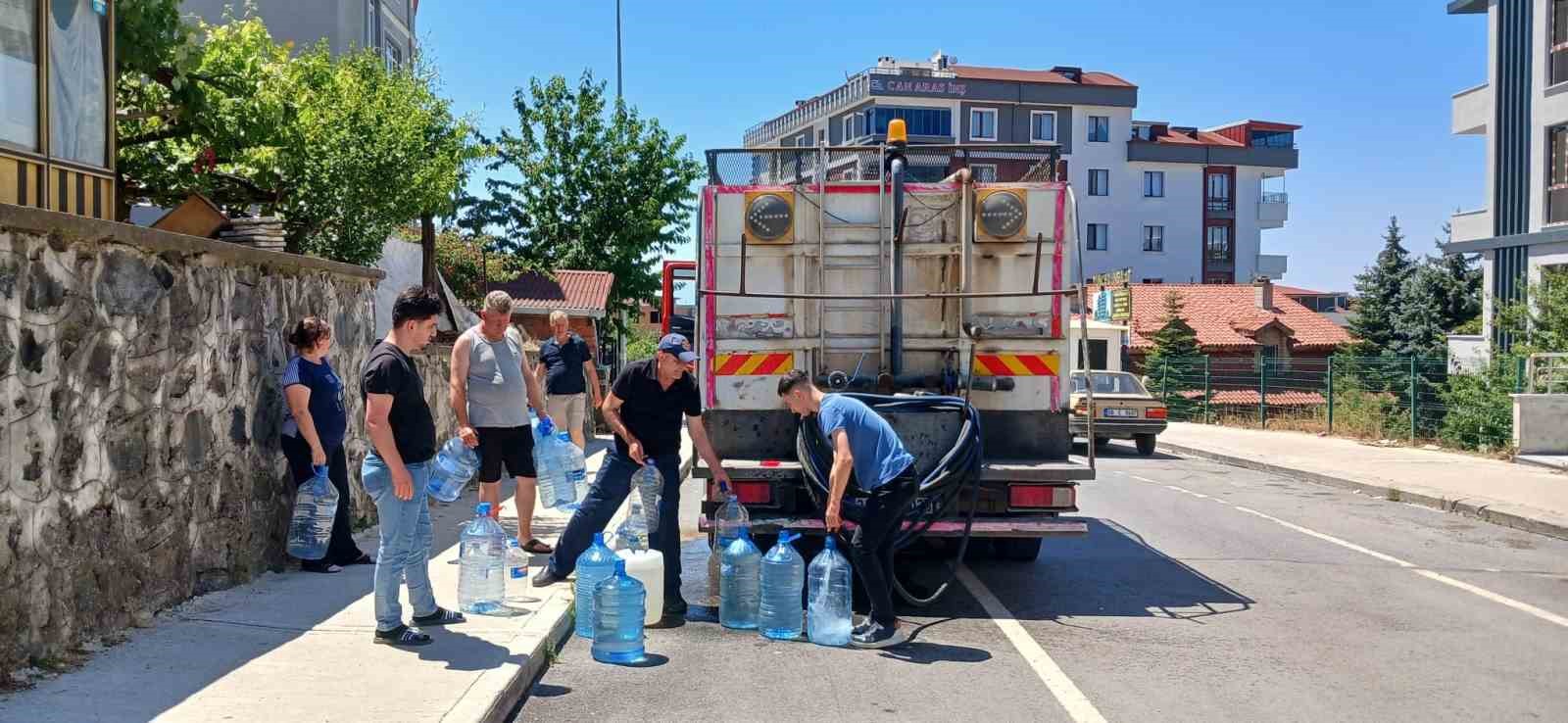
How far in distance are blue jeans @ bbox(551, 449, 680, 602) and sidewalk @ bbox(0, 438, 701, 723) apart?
0.40 m

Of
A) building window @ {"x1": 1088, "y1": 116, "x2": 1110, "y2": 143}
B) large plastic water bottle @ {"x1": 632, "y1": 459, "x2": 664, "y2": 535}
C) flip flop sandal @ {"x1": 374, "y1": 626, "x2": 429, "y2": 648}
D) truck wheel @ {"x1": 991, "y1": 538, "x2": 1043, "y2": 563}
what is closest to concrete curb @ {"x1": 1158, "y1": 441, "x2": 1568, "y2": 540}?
truck wheel @ {"x1": 991, "y1": 538, "x2": 1043, "y2": 563}

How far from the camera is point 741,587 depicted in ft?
24.9

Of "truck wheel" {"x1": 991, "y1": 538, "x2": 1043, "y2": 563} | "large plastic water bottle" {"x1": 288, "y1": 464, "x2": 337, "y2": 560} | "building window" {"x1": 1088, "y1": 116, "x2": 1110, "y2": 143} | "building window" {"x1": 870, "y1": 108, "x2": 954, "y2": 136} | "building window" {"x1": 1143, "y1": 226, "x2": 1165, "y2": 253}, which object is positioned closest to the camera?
"large plastic water bottle" {"x1": 288, "y1": 464, "x2": 337, "y2": 560}

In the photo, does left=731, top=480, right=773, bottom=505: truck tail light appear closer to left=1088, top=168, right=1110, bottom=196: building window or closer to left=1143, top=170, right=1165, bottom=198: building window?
left=1088, top=168, right=1110, bottom=196: building window

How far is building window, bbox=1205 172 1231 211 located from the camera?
7525cm

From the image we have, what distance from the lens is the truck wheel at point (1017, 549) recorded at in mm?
9922

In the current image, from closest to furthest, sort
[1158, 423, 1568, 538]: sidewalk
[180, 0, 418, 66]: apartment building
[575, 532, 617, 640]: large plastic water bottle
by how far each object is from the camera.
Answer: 1. [575, 532, 617, 640]: large plastic water bottle
2. [1158, 423, 1568, 538]: sidewalk
3. [180, 0, 418, 66]: apartment building

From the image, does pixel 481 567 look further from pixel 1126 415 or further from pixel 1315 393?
pixel 1315 393

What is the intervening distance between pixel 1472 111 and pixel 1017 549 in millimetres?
26681

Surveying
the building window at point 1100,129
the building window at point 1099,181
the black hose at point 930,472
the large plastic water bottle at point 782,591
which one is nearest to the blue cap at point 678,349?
the black hose at point 930,472

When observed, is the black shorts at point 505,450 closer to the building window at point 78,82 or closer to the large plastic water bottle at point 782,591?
the large plastic water bottle at point 782,591

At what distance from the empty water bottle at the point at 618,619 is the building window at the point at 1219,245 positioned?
239 ft

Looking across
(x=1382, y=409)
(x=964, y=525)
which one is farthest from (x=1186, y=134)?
(x=964, y=525)

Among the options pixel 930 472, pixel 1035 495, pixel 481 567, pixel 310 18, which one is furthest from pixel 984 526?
pixel 310 18
